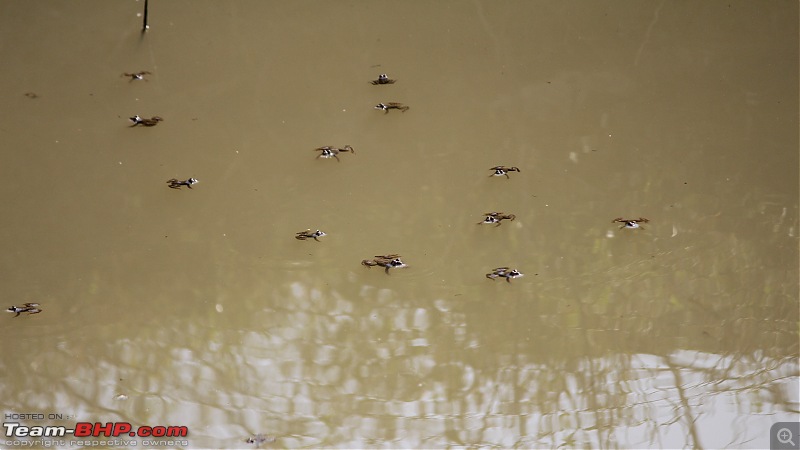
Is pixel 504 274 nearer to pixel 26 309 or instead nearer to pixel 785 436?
pixel 785 436

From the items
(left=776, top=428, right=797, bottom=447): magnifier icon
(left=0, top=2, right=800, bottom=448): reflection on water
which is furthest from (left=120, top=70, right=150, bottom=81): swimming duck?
(left=776, top=428, right=797, bottom=447): magnifier icon

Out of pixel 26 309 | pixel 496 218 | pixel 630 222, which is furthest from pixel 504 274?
pixel 26 309

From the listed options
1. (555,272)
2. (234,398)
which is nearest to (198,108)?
(234,398)

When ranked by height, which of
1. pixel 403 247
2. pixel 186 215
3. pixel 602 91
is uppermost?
pixel 602 91

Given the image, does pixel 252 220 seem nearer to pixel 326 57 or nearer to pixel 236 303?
pixel 236 303

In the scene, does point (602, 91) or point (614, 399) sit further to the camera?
point (602, 91)

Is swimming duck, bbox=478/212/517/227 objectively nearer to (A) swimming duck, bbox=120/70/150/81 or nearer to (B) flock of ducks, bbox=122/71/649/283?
(B) flock of ducks, bbox=122/71/649/283
